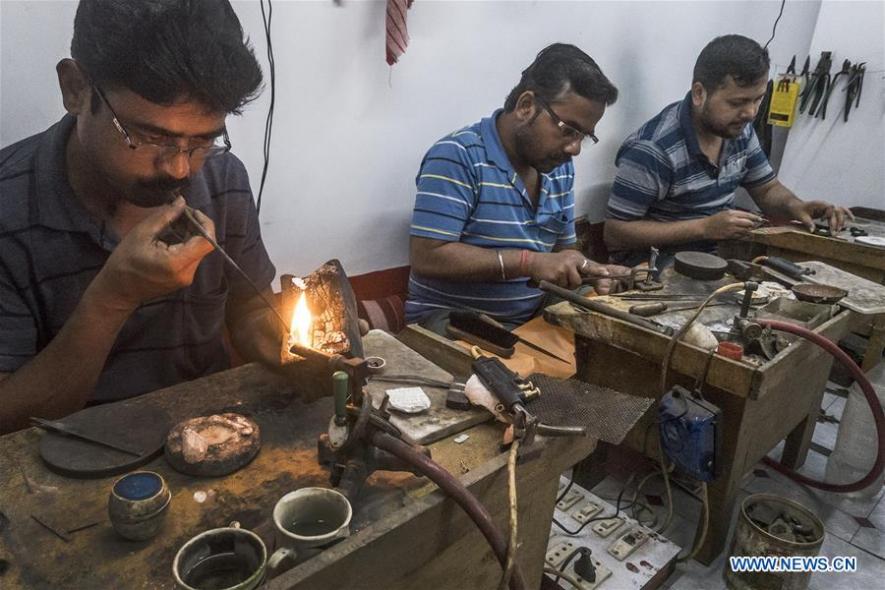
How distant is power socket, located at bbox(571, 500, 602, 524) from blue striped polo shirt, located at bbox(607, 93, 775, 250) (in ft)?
5.71

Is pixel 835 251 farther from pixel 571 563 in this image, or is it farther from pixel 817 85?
pixel 571 563

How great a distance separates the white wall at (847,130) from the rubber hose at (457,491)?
474 centimetres

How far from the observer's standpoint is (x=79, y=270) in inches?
62.2

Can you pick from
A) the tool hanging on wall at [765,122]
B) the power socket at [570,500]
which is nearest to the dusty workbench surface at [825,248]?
the tool hanging on wall at [765,122]

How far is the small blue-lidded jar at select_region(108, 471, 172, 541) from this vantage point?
40.3 inches

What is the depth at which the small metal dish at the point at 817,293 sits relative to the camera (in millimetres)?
2303

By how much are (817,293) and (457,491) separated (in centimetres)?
191

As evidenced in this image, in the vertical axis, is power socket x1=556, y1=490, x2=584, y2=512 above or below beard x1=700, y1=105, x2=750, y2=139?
below

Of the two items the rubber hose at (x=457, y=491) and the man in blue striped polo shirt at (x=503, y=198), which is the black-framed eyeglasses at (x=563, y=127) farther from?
the rubber hose at (x=457, y=491)

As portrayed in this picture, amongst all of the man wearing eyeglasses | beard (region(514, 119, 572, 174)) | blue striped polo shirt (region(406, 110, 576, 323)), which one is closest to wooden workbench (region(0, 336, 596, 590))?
the man wearing eyeglasses

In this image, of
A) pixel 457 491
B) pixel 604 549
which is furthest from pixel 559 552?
pixel 457 491

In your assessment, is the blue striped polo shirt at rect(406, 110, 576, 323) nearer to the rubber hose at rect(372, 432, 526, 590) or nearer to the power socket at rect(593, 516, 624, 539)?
the power socket at rect(593, 516, 624, 539)

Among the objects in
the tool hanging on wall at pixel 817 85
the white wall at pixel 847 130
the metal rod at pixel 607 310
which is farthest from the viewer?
the tool hanging on wall at pixel 817 85

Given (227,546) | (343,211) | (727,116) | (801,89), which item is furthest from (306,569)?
(801,89)
